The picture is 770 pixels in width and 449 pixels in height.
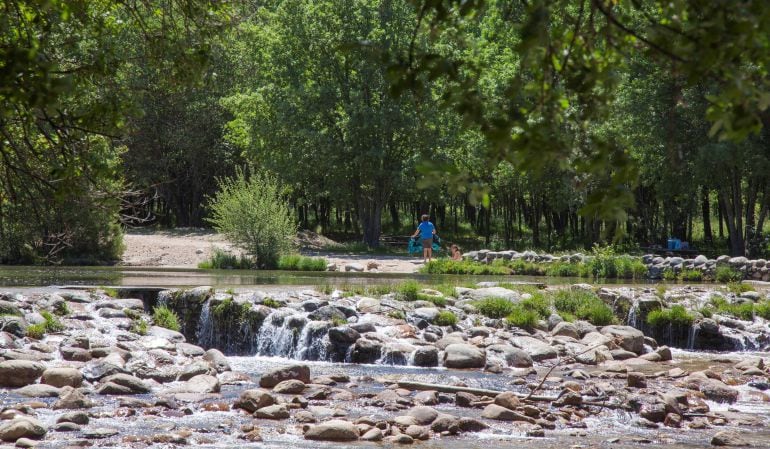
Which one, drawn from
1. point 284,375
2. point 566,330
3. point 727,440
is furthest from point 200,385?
point 566,330

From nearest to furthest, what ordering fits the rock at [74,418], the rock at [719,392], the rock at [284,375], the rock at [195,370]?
the rock at [74,418]
the rock at [719,392]
the rock at [284,375]
the rock at [195,370]

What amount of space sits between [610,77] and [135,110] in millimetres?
3465

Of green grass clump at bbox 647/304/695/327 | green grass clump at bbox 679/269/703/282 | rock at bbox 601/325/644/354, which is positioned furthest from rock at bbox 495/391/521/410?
green grass clump at bbox 679/269/703/282

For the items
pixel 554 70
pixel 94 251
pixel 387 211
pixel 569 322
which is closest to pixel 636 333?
pixel 569 322

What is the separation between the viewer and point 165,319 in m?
15.6

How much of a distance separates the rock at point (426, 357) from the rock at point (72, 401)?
5287 mm

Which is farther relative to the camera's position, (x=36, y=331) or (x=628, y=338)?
(x=628, y=338)

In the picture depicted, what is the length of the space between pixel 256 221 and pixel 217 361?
13745 mm

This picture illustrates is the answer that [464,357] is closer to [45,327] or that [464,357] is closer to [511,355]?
[511,355]

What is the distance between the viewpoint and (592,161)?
142 inches

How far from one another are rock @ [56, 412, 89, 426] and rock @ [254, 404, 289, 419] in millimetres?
1774

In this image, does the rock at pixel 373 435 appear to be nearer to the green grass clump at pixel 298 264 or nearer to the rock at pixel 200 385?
the rock at pixel 200 385

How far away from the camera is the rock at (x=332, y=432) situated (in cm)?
894

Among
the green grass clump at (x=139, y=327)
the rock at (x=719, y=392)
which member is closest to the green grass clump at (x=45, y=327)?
the green grass clump at (x=139, y=327)
